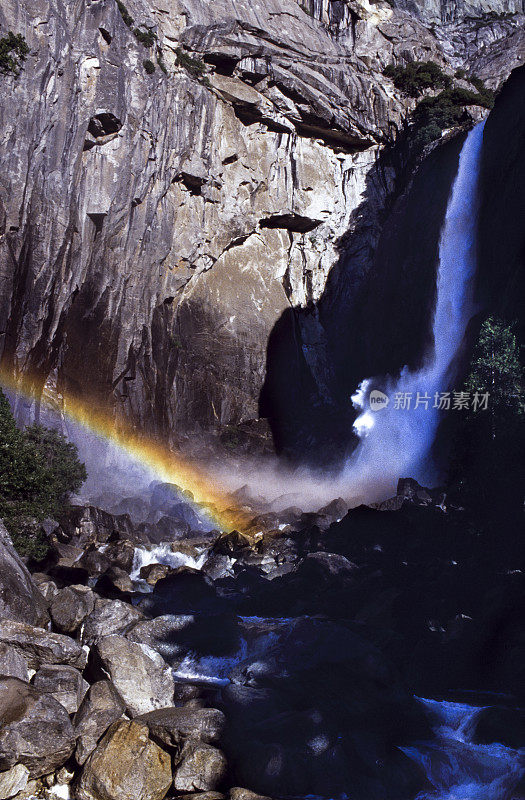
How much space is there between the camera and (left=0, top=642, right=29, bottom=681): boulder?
7.88m

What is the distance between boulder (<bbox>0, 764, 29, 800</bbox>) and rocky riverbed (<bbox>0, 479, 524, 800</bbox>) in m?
0.02

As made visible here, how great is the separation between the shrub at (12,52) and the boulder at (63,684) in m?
20.5

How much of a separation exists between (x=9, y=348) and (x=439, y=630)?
699 inches

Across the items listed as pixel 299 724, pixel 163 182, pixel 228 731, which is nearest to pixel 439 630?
pixel 299 724

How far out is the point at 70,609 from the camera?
10867 mm

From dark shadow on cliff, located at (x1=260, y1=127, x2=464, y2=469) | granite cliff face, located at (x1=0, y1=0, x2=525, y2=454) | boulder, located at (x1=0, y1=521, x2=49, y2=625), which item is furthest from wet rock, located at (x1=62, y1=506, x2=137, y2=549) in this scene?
dark shadow on cliff, located at (x1=260, y1=127, x2=464, y2=469)

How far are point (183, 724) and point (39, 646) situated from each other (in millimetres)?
2536

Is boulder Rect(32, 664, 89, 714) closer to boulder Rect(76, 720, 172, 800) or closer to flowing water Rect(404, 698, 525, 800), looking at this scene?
boulder Rect(76, 720, 172, 800)

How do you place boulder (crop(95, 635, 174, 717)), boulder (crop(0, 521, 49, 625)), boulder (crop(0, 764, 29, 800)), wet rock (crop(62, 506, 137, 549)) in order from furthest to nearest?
wet rock (crop(62, 506, 137, 549)) < boulder (crop(0, 521, 49, 625)) < boulder (crop(95, 635, 174, 717)) < boulder (crop(0, 764, 29, 800))

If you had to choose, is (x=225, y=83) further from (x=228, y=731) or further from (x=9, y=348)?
(x=228, y=731)

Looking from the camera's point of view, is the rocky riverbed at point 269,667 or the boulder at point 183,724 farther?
the boulder at point 183,724

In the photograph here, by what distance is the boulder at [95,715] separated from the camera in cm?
729

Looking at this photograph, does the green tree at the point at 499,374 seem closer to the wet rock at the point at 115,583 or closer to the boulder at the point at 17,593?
the wet rock at the point at 115,583

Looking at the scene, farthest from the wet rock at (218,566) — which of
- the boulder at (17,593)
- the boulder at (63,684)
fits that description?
the boulder at (63,684)
